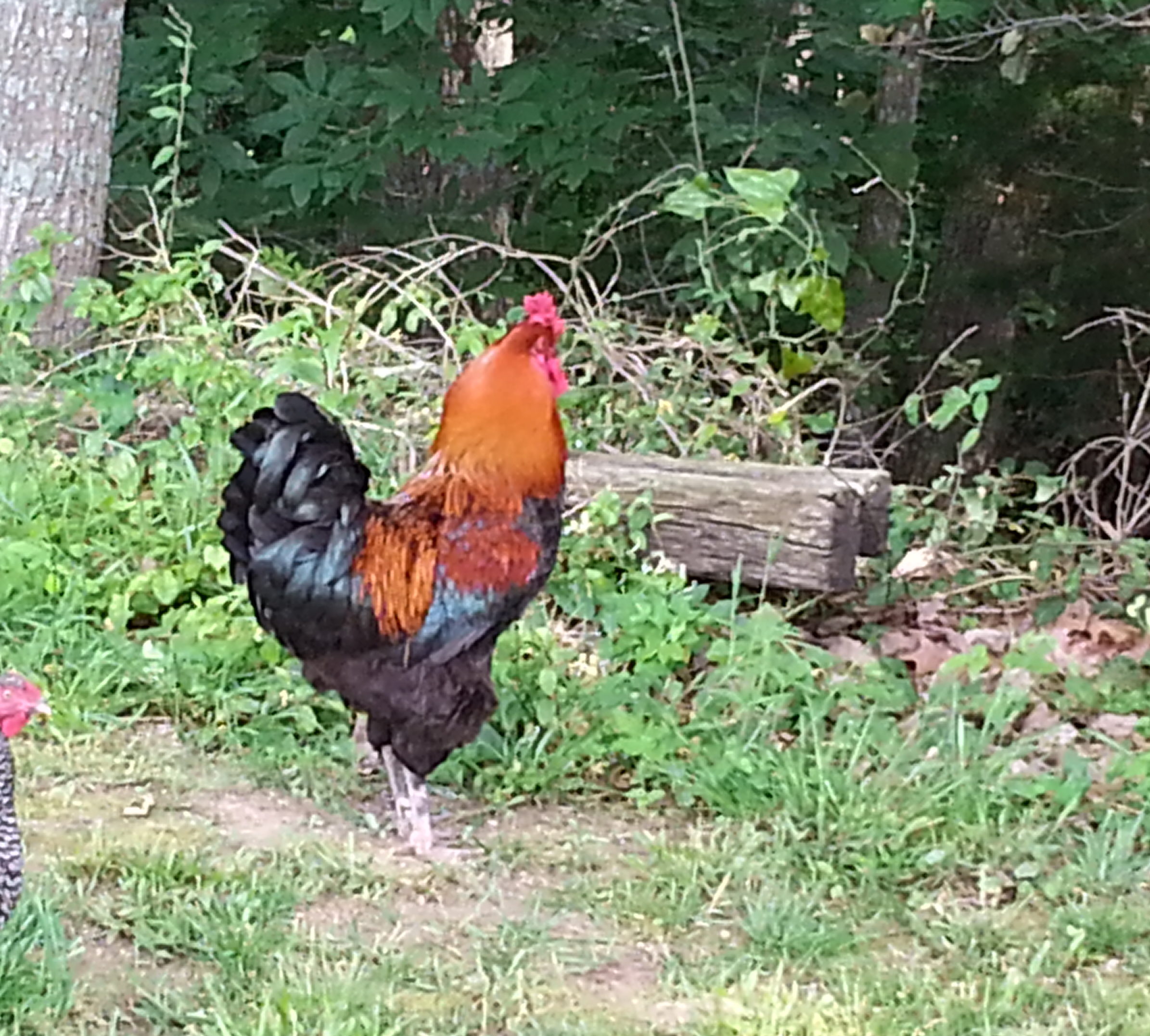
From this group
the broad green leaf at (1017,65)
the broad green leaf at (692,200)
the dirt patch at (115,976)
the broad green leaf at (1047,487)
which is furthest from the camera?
the broad green leaf at (1017,65)

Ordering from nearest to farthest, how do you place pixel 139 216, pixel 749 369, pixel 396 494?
pixel 396 494, pixel 749 369, pixel 139 216

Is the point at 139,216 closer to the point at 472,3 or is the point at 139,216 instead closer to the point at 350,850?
the point at 472,3

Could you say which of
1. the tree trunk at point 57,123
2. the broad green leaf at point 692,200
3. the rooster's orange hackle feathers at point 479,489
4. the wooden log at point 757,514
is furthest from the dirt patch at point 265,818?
the tree trunk at point 57,123

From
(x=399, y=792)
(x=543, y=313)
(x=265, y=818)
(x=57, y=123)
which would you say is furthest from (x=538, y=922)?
(x=57, y=123)

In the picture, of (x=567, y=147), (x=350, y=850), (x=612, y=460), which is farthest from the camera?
(x=567, y=147)

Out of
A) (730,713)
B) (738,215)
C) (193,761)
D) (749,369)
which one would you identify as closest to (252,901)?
(193,761)

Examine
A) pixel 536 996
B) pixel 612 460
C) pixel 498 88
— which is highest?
pixel 498 88

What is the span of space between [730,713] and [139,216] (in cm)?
497

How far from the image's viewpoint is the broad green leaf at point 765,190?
577 centimetres

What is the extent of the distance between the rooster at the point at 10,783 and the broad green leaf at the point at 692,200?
357 cm

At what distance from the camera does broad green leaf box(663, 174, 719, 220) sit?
593 cm

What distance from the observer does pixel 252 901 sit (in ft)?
11.5

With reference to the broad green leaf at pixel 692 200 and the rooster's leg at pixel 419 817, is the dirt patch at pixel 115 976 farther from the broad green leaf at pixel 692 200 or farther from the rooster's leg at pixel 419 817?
the broad green leaf at pixel 692 200

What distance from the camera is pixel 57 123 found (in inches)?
275
